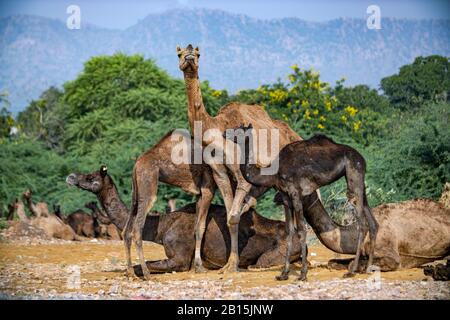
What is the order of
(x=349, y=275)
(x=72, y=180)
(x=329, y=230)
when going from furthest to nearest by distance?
1. (x=72, y=180)
2. (x=329, y=230)
3. (x=349, y=275)

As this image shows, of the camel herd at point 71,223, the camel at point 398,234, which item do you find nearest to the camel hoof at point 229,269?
the camel at point 398,234

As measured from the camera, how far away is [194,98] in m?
13.0

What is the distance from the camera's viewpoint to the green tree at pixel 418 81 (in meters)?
33.6

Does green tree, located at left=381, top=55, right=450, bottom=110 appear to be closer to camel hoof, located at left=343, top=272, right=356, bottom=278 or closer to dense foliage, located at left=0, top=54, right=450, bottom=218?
dense foliage, located at left=0, top=54, right=450, bottom=218

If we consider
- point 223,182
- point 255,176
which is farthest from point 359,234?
point 223,182

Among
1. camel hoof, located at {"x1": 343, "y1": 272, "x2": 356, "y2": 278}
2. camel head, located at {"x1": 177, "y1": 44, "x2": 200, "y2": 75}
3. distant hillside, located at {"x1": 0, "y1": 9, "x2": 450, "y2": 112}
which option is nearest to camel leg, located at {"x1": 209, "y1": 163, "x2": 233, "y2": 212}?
camel head, located at {"x1": 177, "y1": 44, "x2": 200, "y2": 75}

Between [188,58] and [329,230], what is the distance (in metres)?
3.18

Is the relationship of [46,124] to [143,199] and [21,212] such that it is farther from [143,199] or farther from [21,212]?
[143,199]

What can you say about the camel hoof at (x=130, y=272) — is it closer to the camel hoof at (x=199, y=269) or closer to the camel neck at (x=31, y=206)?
the camel hoof at (x=199, y=269)

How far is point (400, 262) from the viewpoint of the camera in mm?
11969

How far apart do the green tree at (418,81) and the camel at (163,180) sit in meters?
20.7

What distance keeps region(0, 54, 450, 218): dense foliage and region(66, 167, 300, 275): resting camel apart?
206 inches

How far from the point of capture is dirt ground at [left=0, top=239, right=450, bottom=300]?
10.0m
